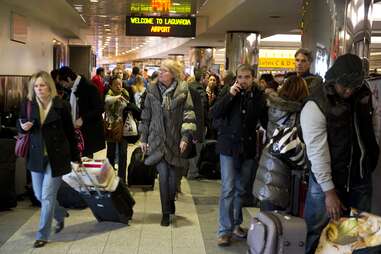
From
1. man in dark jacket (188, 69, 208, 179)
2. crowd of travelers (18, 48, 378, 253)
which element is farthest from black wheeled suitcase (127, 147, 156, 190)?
man in dark jacket (188, 69, 208, 179)

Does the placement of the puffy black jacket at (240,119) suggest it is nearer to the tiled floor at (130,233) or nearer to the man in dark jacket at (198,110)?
the tiled floor at (130,233)

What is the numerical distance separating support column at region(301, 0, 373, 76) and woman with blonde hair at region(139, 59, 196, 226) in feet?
4.75

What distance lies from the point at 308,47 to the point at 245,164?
1.71m

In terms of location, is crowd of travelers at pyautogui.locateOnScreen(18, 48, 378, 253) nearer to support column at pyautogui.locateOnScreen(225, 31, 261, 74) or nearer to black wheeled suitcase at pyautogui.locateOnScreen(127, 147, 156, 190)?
black wheeled suitcase at pyautogui.locateOnScreen(127, 147, 156, 190)

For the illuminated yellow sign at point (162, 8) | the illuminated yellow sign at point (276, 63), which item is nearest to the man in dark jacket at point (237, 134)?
the illuminated yellow sign at point (162, 8)

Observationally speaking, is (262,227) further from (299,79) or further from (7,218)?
(7,218)

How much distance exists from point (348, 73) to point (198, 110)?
373cm

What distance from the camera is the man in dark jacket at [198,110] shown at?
6730 mm

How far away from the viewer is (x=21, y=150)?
4.73m

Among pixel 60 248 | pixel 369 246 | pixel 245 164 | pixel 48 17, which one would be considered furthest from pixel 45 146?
pixel 48 17

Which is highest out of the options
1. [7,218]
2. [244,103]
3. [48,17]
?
[48,17]

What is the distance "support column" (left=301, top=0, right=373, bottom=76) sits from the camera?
490cm

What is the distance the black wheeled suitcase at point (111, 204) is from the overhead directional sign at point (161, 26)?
285 inches

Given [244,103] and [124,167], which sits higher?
[244,103]
